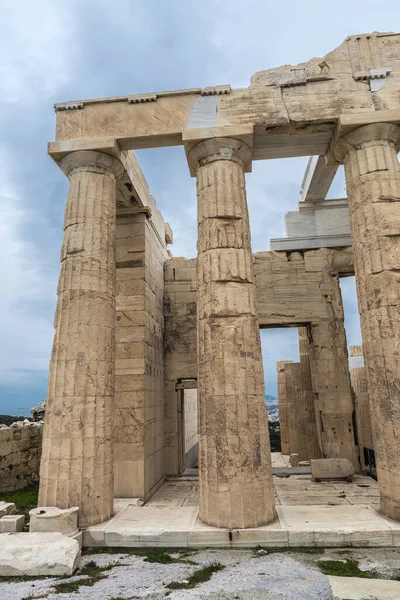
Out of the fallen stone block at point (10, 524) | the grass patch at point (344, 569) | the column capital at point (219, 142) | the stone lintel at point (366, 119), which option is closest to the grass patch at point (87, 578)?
the fallen stone block at point (10, 524)

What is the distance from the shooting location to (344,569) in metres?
5.72

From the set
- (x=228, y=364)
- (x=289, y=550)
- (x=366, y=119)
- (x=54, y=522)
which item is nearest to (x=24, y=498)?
(x=54, y=522)

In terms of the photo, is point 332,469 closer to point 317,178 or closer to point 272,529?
point 272,529

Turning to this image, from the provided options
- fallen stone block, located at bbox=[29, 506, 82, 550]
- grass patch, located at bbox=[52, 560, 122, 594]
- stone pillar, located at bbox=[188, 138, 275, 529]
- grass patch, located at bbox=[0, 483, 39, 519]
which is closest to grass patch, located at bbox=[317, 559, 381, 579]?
stone pillar, located at bbox=[188, 138, 275, 529]

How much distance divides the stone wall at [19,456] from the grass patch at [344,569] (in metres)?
8.79

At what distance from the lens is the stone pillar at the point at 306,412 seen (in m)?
14.9

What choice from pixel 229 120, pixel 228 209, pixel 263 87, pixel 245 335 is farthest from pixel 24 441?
pixel 263 87

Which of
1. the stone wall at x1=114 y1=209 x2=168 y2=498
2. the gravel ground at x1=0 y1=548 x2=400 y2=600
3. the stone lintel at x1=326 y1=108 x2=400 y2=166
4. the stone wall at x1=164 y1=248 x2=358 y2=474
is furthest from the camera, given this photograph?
the stone wall at x1=164 y1=248 x2=358 y2=474

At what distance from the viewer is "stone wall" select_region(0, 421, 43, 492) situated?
11.2m

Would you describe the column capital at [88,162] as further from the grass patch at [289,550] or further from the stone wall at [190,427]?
the stone wall at [190,427]

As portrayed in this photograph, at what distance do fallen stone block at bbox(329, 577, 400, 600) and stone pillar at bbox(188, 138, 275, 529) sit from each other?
2479 mm

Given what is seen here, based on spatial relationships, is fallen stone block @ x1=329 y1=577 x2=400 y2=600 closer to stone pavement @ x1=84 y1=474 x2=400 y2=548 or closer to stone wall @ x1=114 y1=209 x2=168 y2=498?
stone pavement @ x1=84 y1=474 x2=400 y2=548

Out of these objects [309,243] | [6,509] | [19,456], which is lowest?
[6,509]

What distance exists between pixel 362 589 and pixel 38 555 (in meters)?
4.42
